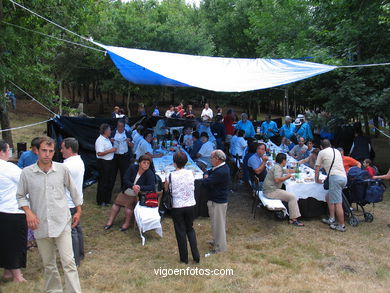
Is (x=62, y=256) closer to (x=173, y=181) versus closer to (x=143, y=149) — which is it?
(x=173, y=181)

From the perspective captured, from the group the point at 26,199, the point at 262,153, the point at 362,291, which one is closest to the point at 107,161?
the point at 262,153

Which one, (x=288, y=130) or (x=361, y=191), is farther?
(x=288, y=130)

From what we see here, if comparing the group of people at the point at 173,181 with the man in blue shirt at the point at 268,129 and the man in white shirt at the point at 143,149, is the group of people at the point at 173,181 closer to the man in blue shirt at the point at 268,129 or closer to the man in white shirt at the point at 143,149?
the man in white shirt at the point at 143,149

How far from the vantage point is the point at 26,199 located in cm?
321

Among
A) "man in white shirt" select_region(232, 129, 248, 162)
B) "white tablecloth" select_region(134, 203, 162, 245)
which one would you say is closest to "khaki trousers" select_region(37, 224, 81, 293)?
"white tablecloth" select_region(134, 203, 162, 245)

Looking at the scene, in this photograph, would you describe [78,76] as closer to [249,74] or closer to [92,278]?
[249,74]

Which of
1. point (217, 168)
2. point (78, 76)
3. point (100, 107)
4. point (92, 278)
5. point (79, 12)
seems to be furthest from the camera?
point (100, 107)

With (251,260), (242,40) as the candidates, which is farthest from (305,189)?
(242,40)

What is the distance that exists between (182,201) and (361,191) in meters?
3.25

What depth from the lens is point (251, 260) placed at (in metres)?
4.68

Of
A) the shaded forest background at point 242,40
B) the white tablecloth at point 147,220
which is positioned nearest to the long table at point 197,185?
the white tablecloth at point 147,220

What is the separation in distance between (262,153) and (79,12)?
527 cm

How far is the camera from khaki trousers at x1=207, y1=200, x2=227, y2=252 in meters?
4.72

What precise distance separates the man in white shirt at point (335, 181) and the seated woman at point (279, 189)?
20.4 inches
